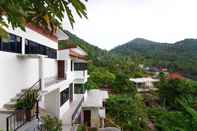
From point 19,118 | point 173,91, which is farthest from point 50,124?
point 173,91

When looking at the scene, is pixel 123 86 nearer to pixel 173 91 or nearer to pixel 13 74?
pixel 173 91

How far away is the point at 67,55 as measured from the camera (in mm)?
22219

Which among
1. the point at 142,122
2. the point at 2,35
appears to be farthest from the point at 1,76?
the point at 142,122

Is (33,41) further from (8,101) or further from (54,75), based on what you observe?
(54,75)

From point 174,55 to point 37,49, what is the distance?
105 meters

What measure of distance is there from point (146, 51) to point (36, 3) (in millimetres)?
151224

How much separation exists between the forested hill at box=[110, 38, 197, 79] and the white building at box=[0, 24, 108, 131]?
6669 centimetres

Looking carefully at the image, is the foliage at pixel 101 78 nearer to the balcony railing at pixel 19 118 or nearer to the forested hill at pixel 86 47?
the forested hill at pixel 86 47

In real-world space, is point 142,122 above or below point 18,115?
below

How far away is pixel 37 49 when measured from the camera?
55.9 feet

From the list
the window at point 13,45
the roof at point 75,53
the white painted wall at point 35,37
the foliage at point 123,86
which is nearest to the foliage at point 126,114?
the roof at point 75,53

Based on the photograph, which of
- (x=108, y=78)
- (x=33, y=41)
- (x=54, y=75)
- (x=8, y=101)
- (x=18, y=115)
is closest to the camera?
(x=18, y=115)

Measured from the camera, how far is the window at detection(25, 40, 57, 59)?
15.1 meters

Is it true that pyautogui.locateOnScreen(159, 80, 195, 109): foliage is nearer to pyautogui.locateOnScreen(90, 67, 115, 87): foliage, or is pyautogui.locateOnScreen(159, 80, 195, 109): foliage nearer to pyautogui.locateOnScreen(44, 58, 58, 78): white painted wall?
pyautogui.locateOnScreen(90, 67, 115, 87): foliage
